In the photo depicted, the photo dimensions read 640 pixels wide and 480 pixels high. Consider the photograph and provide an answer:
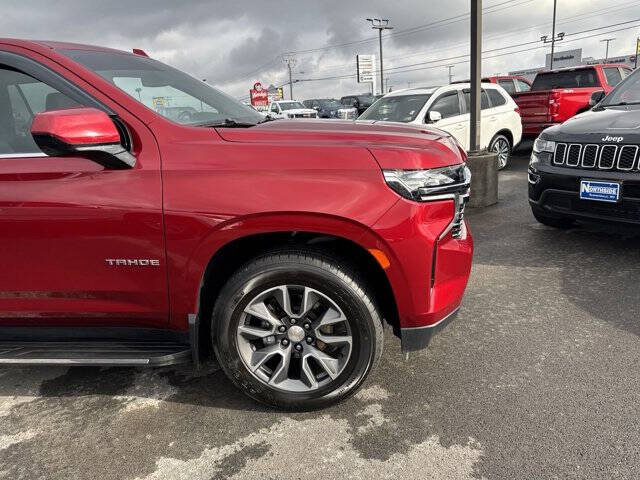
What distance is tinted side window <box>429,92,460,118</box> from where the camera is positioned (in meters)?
8.68

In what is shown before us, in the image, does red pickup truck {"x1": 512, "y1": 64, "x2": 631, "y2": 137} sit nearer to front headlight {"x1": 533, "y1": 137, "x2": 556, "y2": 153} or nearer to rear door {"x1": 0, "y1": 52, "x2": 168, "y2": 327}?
front headlight {"x1": 533, "y1": 137, "x2": 556, "y2": 153}

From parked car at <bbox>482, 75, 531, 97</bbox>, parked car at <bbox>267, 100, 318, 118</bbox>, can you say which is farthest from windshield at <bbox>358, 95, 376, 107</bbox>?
parked car at <bbox>482, 75, 531, 97</bbox>

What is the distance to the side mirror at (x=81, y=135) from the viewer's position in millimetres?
2023

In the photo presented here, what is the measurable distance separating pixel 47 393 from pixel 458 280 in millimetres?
2384

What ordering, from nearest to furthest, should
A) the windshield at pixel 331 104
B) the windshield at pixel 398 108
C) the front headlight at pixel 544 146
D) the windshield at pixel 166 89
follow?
the windshield at pixel 166 89 → the front headlight at pixel 544 146 → the windshield at pixel 398 108 → the windshield at pixel 331 104

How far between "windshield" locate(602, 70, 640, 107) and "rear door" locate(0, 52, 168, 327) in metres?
5.13

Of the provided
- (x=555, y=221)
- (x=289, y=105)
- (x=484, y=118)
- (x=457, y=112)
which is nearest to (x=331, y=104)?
(x=289, y=105)

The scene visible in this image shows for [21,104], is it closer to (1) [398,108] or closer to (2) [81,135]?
(2) [81,135]

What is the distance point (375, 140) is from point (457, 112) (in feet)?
23.7

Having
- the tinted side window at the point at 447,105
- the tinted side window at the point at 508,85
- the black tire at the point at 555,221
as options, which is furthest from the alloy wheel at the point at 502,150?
the black tire at the point at 555,221

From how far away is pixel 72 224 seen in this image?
7.44ft

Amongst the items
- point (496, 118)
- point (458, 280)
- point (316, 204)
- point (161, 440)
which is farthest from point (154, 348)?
point (496, 118)

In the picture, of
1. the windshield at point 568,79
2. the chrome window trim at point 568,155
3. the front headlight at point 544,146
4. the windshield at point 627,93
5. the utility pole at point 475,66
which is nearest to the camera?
the chrome window trim at point 568,155

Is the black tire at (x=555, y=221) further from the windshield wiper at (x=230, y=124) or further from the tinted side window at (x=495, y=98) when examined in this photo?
the tinted side window at (x=495, y=98)
